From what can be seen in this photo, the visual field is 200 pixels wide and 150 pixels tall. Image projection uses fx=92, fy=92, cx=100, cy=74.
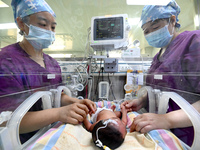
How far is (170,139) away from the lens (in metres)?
0.55

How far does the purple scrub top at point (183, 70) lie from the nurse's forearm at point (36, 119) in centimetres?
85

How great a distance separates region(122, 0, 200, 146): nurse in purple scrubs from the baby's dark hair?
0.14m

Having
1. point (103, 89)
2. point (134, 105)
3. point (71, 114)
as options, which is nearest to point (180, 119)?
point (134, 105)

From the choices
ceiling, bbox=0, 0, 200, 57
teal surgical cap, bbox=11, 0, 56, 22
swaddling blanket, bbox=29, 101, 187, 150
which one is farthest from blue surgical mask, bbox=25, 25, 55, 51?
swaddling blanket, bbox=29, 101, 187, 150

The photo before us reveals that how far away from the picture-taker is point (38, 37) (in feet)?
2.71

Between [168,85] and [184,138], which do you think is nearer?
[184,138]

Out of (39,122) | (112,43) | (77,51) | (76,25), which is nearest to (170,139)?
(39,122)

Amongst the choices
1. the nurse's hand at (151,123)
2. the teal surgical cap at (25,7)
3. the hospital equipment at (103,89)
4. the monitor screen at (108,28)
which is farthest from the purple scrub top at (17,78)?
the hospital equipment at (103,89)

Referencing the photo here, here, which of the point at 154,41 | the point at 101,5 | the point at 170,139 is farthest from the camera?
the point at 101,5

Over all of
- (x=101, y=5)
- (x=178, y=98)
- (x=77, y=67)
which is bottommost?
(x=178, y=98)

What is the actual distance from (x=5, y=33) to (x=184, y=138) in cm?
157

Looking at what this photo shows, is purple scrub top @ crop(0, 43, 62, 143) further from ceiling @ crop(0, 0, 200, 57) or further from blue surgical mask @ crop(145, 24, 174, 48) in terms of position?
blue surgical mask @ crop(145, 24, 174, 48)

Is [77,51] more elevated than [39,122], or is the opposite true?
[77,51]

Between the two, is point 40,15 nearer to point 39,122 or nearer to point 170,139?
point 39,122
